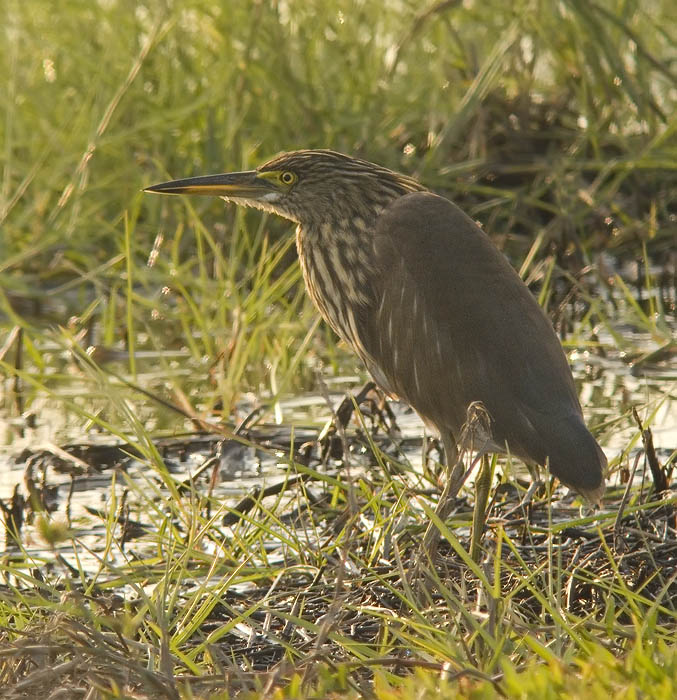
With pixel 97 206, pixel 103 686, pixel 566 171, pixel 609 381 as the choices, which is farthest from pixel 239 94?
pixel 103 686

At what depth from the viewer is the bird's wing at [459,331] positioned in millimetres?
3670

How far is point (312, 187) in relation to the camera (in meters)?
4.36

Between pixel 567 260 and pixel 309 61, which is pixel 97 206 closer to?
pixel 309 61

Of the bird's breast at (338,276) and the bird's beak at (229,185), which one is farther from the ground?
the bird's beak at (229,185)

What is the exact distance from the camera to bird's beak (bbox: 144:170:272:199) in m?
4.39

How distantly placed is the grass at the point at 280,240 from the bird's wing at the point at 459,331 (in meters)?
0.30

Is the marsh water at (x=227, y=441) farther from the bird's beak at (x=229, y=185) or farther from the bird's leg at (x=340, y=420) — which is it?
the bird's beak at (x=229, y=185)

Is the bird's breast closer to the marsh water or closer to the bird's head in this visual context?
the bird's head

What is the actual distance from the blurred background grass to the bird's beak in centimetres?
176

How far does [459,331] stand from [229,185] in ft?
3.47

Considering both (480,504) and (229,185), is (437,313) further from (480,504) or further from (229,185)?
(229,185)

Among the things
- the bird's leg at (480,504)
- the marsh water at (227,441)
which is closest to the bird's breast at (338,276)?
the marsh water at (227,441)

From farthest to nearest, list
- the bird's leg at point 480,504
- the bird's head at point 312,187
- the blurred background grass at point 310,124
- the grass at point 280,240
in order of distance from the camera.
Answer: the blurred background grass at point 310,124 → the bird's head at point 312,187 → the grass at point 280,240 → the bird's leg at point 480,504

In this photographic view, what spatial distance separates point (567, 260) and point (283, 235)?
53.0 inches
